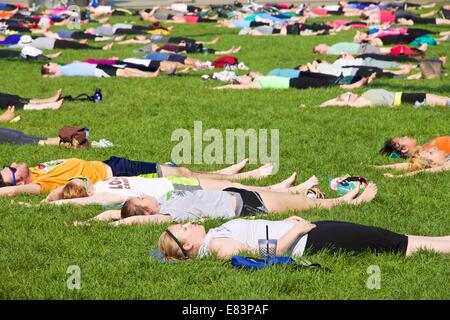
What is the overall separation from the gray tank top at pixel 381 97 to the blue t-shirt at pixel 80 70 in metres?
6.53

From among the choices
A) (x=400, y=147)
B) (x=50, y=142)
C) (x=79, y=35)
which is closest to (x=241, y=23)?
(x=79, y=35)

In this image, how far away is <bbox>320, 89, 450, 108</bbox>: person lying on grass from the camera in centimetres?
1473

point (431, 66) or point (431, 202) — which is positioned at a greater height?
point (431, 202)

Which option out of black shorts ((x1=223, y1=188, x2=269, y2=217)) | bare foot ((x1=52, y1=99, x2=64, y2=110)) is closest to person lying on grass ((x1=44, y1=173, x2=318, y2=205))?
black shorts ((x1=223, y1=188, x2=269, y2=217))

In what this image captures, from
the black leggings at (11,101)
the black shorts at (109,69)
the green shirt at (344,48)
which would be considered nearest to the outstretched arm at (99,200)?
the black leggings at (11,101)

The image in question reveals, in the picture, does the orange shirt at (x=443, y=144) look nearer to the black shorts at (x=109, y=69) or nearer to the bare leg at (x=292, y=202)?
the bare leg at (x=292, y=202)

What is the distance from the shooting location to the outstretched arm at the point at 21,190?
989 centimetres

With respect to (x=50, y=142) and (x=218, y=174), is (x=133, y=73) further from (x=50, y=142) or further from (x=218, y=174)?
(x=218, y=174)

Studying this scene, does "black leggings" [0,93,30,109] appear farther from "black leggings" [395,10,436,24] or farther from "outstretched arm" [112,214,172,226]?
"black leggings" [395,10,436,24]

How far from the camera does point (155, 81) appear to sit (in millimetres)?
18469

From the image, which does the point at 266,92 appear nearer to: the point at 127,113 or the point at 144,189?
the point at 127,113

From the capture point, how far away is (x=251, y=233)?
25.0ft
